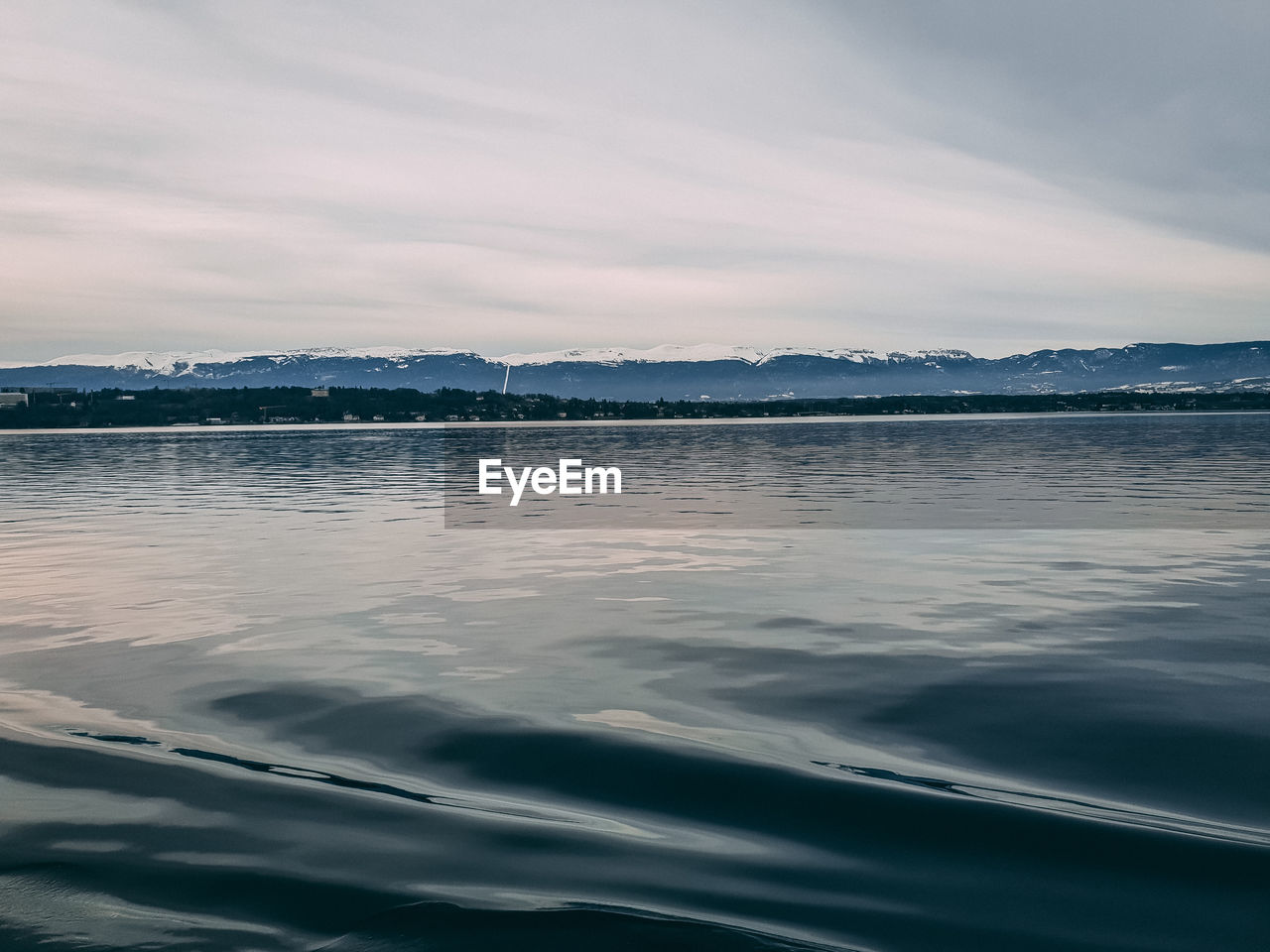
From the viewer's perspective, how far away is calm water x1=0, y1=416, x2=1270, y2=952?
7.15m

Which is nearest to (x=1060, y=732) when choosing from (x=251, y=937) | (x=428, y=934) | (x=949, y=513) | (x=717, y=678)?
(x=717, y=678)

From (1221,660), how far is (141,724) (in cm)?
1438

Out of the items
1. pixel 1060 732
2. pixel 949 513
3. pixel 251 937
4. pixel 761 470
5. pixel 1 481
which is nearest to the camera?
pixel 251 937

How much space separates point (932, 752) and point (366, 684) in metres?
7.49

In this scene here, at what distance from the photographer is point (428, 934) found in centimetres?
681

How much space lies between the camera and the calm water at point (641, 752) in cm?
715

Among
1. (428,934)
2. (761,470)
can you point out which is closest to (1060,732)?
(428,934)

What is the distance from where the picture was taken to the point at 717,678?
14.2 metres

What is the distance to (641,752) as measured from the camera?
10.8 metres

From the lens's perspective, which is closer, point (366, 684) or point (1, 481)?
point (366, 684)

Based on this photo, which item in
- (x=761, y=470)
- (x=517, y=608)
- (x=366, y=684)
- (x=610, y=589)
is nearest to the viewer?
(x=366, y=684)

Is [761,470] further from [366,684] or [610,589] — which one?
[366,684]

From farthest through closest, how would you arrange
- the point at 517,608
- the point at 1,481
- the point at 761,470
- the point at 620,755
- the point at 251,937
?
the point at 761,470, the point at 1,481, the point at 517,608, the point at 620,755, the point at 251,937

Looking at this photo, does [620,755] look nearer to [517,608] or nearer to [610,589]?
[517,608]
